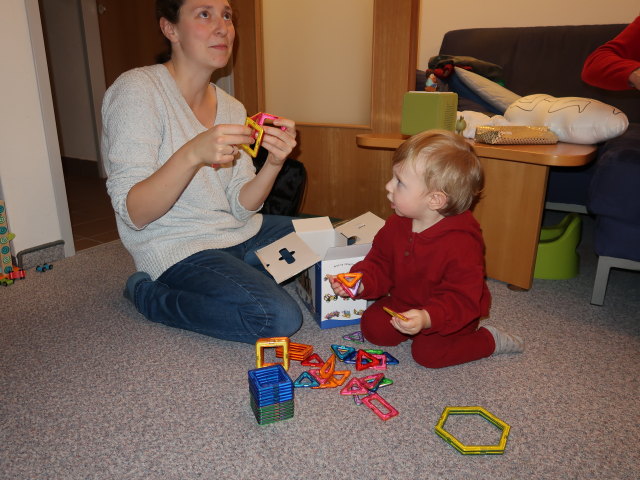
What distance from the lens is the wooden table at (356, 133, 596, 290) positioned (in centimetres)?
148

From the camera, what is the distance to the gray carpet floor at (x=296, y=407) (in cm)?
89

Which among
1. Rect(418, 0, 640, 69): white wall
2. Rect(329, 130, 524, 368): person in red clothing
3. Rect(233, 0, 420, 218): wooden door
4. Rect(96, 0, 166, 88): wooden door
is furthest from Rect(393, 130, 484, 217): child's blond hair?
Rect(96, 0, 166, 88): wooden door

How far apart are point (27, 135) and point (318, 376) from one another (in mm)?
1309

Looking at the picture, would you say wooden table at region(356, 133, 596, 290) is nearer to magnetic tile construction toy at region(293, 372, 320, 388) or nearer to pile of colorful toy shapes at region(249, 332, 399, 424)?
pile of colorful toy shapes at region(249, 332, 399, 424)

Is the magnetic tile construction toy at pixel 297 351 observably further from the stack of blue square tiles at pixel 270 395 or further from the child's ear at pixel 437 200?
the child's ear at pixel 437 200

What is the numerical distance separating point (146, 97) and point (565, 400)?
3.94 feet

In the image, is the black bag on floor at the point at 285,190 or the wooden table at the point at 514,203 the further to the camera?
the black bag on floor at the point at 285,190

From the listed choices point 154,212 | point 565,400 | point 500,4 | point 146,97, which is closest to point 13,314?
point 154,212

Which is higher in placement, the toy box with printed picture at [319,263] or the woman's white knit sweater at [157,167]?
the woman's white knit sweater at [157,167]

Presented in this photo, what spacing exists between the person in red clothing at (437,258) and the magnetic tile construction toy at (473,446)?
16 centimetres

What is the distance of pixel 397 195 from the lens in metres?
1.16

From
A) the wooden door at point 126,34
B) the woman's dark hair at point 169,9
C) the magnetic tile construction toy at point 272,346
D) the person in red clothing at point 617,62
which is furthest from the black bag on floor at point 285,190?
the wooden door at point 126,34

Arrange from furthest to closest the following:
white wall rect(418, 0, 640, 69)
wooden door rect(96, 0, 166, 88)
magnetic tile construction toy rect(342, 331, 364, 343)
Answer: wooden door rect(96, 0, 166, 88) → white wall rect(418, 0, 640, 69) → magnetic tile construction toy rect(342, 331, 364, 343)

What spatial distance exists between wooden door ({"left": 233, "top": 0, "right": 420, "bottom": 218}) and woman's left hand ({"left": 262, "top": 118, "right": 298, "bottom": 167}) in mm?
844
